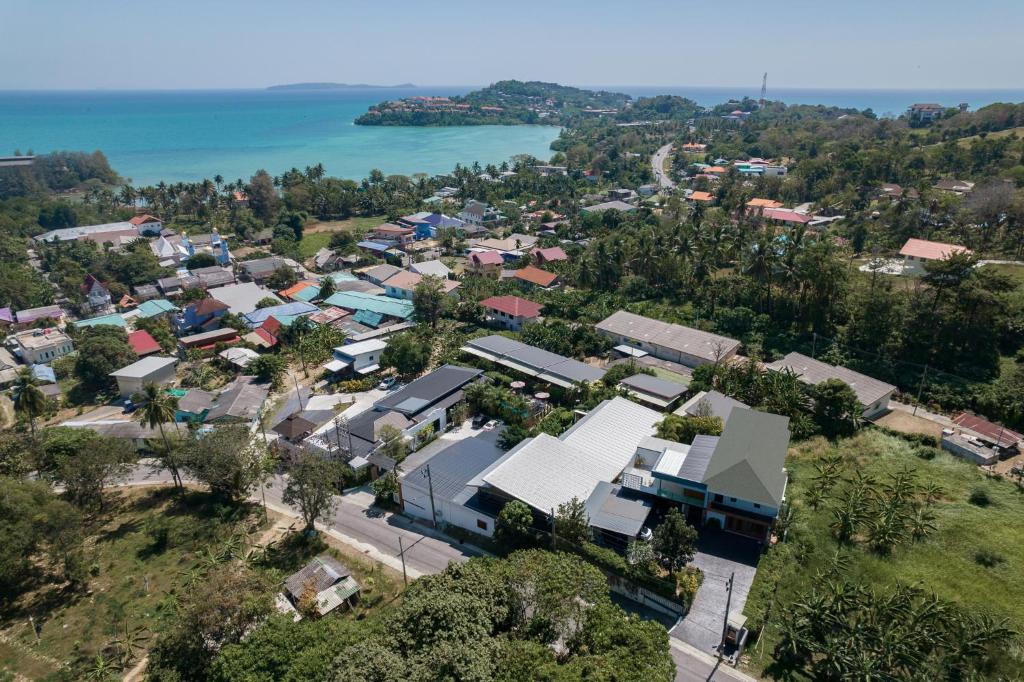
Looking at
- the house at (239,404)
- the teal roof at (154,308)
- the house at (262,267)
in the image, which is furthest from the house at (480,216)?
the house at (239,404)

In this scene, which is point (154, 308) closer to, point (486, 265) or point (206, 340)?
point (206, 340)

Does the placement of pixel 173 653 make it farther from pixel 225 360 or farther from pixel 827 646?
pixel 225 360

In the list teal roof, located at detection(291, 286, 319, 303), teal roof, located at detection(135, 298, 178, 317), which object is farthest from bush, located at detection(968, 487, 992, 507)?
→ teal roof, located at detection(135, 298, 178, 317)

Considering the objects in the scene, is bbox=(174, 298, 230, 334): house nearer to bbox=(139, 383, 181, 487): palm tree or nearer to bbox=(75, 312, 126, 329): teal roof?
bbox=(75, 312, 126, 329): teal roof

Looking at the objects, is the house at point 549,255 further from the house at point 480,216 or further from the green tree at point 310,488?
the green tree at point 310,488

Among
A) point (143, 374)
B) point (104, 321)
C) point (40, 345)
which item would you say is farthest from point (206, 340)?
point (40, 345)
